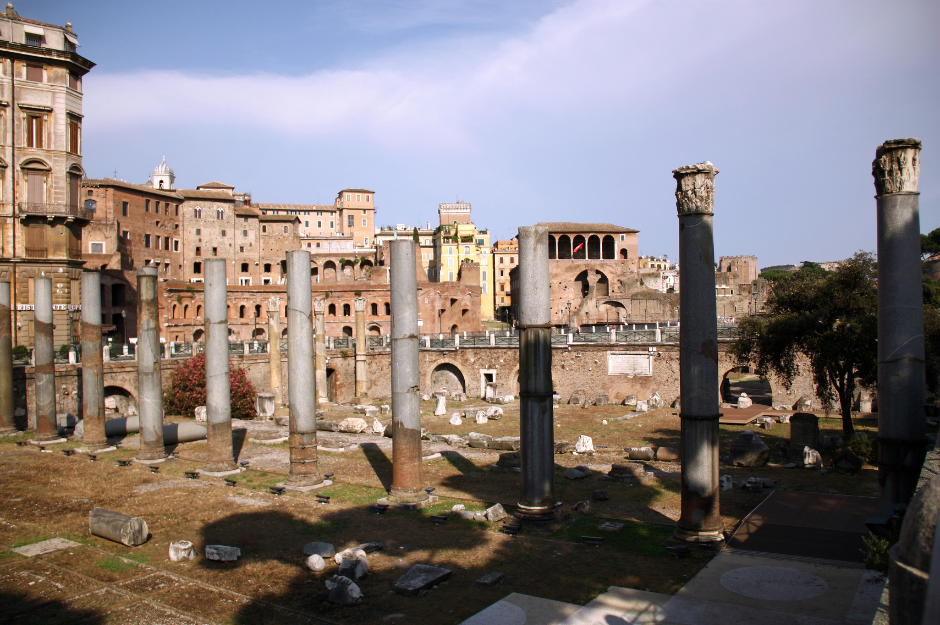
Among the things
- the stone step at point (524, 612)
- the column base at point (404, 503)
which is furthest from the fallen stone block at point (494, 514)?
the stone step at point (524, 612)

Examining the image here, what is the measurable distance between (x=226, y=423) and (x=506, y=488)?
5656 mm

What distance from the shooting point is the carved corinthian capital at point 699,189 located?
817 centimetres

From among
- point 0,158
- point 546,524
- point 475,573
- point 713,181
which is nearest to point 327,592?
point 475,573

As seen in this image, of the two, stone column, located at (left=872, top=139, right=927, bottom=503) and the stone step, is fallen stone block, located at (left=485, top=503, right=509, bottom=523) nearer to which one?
the stone step

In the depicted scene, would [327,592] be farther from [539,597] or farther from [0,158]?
[0,158]

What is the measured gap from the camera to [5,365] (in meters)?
17.1

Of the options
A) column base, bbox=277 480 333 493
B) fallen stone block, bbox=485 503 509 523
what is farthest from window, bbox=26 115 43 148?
fallen stone block, bbox=485 503 509 523

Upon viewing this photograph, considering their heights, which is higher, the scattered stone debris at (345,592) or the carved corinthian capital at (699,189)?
the carved corinthian capital at (699,189)

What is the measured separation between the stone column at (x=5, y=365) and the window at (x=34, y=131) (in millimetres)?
12797

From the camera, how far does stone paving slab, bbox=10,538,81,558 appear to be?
8.24 m

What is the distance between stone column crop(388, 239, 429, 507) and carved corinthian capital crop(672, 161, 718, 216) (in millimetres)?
4344

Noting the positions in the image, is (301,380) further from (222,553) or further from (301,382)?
(222,553)

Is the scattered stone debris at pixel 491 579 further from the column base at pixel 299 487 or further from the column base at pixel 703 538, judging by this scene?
the column base at pixel 299 487

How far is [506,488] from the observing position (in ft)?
40.1
